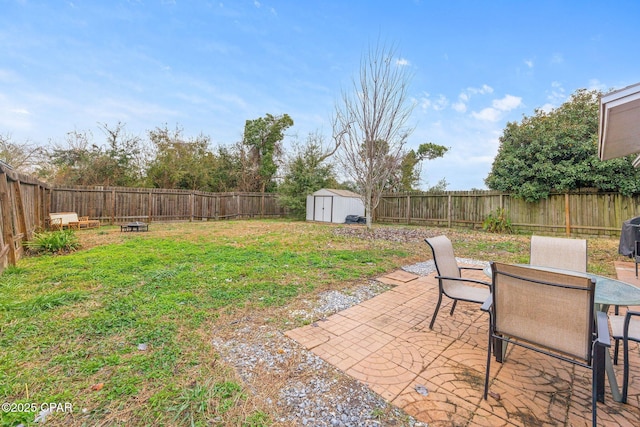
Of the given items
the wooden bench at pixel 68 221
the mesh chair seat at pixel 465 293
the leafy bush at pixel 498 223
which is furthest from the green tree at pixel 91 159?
the leafy bush at pixel 498 223

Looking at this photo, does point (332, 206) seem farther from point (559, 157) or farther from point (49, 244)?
point (49, 244)

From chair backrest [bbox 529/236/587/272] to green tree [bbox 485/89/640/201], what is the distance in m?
8.73

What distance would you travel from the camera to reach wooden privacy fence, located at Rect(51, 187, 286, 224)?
10617 millimetres

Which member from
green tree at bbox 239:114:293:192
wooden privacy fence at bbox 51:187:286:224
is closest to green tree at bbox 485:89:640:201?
wooden privacy fence at bbox 51:187:286:224

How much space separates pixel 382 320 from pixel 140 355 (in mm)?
2128

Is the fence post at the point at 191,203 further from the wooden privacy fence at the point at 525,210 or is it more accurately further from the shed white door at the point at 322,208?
the wooden privacy fence at the point at 525,210

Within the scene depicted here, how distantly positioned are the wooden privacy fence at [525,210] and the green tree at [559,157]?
353 mm

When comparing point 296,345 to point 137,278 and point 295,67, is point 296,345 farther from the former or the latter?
point 295,67

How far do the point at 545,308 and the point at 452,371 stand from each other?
0.79 metres

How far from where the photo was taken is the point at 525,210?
10.7m

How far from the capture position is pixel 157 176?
15.4 metres

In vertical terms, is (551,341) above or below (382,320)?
above

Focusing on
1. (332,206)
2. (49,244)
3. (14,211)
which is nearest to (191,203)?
(332,206)

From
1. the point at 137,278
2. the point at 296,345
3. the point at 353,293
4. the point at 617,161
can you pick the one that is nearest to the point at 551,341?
the point at 296,345
